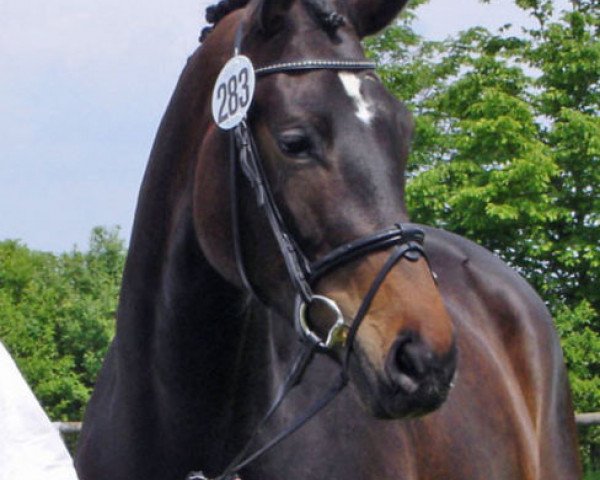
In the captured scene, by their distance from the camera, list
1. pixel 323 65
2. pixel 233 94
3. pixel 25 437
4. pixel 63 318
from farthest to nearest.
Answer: pixel 63 318, pixel 233 94, pixel 323 65, pixel 25 437

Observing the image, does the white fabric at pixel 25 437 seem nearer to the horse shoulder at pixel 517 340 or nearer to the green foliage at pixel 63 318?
the horse shoulder at pixel 517 340

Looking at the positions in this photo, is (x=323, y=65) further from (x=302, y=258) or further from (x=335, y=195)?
(x=302, y=258)

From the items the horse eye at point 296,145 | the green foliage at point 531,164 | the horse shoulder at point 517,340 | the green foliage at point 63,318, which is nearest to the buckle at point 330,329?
the horse eye at point 296,145

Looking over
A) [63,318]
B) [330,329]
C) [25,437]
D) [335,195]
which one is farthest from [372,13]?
[63,318]

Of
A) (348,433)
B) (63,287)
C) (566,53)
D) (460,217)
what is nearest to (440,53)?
(566,53)

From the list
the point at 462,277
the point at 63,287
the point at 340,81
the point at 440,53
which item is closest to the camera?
the point at 340,81

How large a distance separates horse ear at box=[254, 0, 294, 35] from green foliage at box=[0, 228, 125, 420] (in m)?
28.0

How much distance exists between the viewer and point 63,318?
111 ft

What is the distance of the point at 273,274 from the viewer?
2926mm

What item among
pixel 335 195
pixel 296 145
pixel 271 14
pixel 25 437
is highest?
pixel 271 14

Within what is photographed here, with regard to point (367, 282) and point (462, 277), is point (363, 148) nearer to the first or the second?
point (367, 282)

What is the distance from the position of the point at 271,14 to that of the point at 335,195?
0.57m

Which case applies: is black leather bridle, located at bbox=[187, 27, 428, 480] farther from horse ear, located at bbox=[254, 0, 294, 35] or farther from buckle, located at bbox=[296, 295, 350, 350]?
horse ear, located at bbox=[254, 0, 294, 35]

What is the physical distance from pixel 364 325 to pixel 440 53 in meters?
20.6
